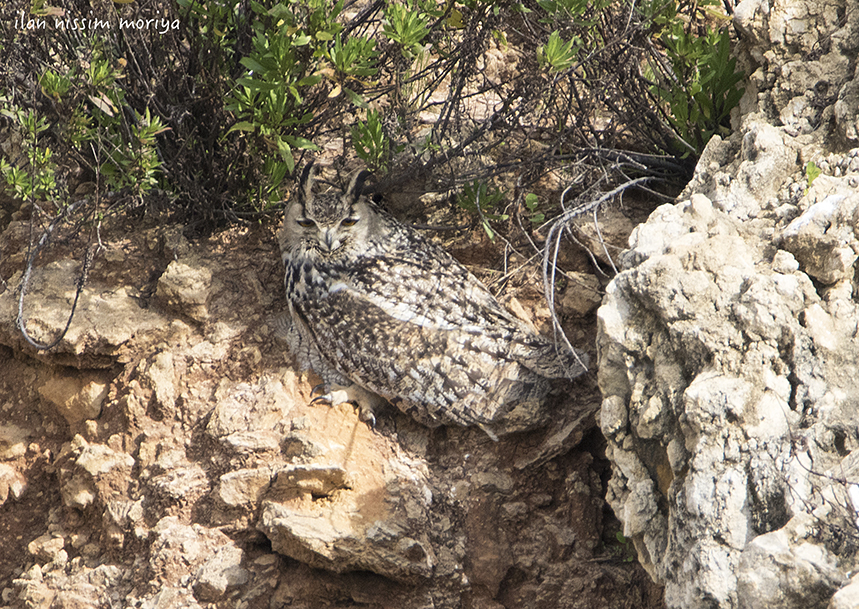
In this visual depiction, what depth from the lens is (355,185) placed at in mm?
3191

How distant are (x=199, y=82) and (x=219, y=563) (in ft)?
6.46

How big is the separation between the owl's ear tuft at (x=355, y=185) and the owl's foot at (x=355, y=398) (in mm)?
826

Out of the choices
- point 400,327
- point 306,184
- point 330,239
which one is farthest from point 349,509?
point 306,184

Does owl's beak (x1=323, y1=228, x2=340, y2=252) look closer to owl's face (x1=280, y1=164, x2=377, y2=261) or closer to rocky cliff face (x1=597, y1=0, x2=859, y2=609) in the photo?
owl's face (x1=280, y1=164, x2=377, y2=261)

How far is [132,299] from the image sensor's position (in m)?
3.29

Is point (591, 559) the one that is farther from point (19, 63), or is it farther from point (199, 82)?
point (19, 63)

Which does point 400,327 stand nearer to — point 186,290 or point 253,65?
point 186,290

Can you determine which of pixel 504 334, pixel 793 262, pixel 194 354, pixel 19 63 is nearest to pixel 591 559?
pixel 504 334

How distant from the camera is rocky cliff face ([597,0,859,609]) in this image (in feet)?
5.37

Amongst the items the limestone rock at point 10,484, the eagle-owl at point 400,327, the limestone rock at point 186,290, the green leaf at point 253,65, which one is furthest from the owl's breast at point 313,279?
the limestone rock at point 10,484

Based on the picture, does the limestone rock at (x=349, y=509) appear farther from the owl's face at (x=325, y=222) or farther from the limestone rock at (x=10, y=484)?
the limestone rock at (x=10, y=484)

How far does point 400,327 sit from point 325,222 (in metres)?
Answer: 0.58

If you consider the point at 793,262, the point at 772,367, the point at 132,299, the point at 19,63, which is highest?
the point at 793,262

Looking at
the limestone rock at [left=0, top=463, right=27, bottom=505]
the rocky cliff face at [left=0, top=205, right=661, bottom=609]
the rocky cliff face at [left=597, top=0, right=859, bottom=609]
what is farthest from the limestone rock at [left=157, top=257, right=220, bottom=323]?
the rocky cliff face at [left=597, top=0, right=859, bottom=609]
